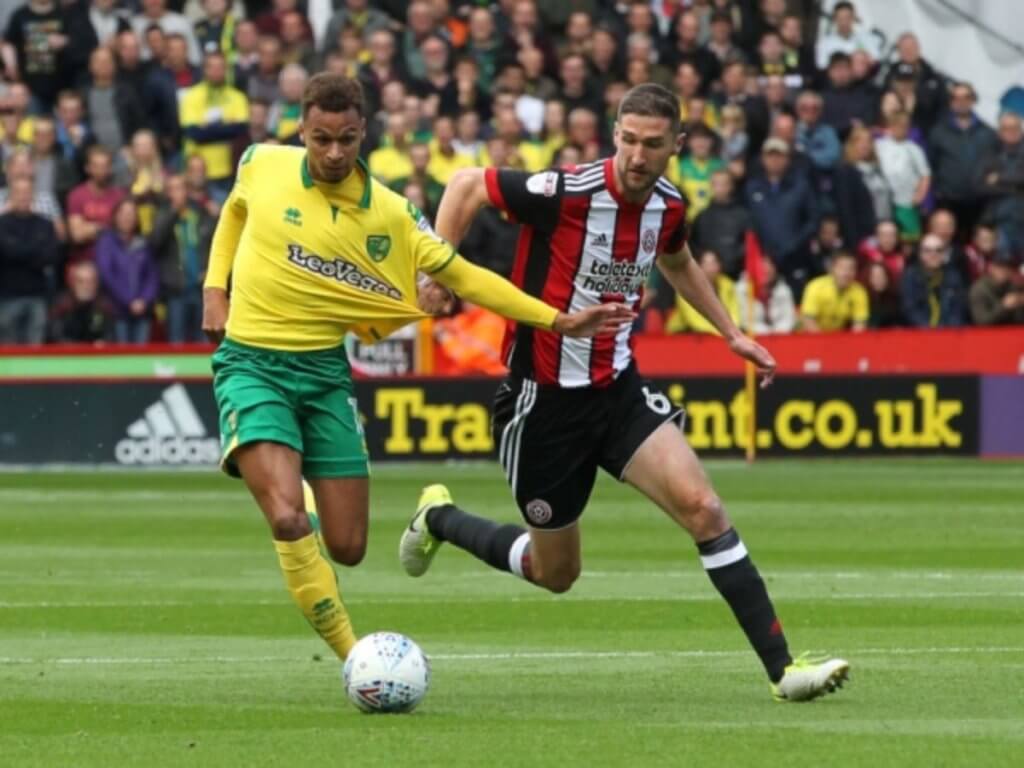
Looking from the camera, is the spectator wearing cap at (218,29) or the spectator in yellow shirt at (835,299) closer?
the spectator in yellow shirt at (835,299)

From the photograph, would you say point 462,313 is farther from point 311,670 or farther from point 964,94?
point 311,670

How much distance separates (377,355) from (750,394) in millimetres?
3741

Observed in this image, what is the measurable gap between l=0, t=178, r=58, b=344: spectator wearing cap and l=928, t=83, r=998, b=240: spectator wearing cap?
30.9ft

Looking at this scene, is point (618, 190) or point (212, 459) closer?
point (618, 190)

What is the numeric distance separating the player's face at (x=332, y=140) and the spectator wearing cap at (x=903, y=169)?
1858cm

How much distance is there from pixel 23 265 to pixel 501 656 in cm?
1501

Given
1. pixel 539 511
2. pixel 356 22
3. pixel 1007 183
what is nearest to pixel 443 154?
pixel 356 22

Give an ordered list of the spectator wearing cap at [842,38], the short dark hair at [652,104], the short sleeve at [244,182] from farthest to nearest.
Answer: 1. the spectator wearing cap at [842,38]
2. the short sleeve at [244,182]
3. the short dark hair at [652,104]

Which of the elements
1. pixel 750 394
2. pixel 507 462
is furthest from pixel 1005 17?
pixel 507 462

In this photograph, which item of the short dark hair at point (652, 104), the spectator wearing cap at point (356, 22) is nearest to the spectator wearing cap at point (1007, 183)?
the spectator wearing cap at point (356, 22)

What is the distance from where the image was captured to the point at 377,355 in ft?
86.9

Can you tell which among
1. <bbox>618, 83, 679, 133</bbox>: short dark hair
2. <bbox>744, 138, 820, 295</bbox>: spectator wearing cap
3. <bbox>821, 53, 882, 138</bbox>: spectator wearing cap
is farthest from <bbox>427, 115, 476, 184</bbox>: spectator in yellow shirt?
<bbox>618, 83, 679, 133</bbox>: short dark hair

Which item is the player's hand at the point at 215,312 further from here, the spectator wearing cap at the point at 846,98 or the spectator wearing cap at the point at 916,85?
the spectator wearing cap at the point at 916,85

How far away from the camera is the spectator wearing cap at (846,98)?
93.2 feet
